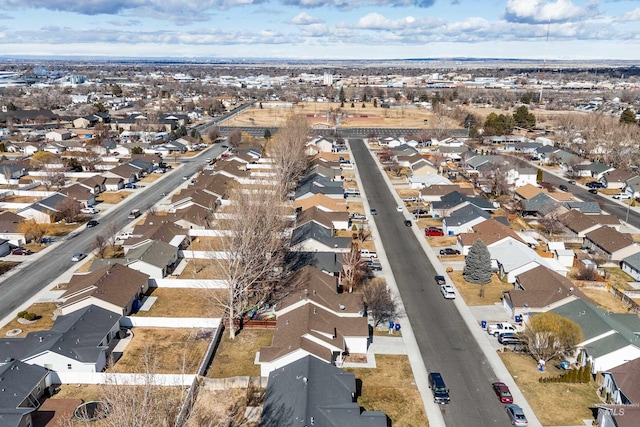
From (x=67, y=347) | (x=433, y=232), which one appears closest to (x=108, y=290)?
(x=67, y=347)

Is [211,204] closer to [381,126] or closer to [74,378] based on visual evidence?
[74,378]

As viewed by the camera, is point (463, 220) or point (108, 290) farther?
point (463, 220)

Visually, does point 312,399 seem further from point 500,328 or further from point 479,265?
point 479,265

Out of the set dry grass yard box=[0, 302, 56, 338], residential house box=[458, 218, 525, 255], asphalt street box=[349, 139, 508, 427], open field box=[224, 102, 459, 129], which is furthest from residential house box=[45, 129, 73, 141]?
residential house box=[458, 218, 525, 255]

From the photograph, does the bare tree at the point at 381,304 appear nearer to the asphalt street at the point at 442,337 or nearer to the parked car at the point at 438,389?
the asphalt street at the point at 442,337

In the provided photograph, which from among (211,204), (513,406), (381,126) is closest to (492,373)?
(513,406)

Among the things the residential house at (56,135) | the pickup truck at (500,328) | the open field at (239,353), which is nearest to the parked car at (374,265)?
the pickup truck at (500,328)
